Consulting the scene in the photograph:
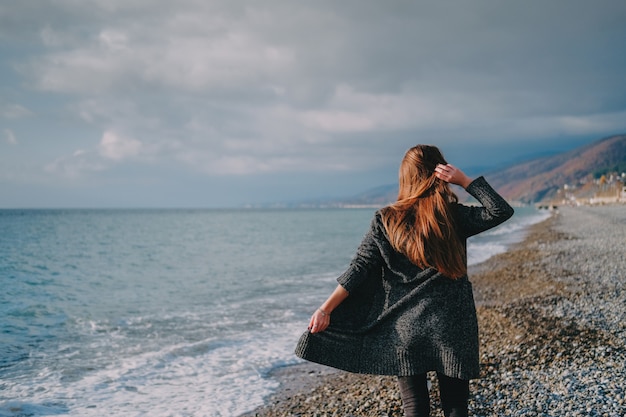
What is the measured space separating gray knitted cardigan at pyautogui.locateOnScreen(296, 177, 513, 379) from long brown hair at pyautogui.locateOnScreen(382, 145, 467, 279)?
0.34ft

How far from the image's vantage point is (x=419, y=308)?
10.9 feet

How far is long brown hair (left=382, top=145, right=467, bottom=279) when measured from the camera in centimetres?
316

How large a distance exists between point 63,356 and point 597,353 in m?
10.4

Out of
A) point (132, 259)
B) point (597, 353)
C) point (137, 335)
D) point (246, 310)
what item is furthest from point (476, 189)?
point (132, 259)

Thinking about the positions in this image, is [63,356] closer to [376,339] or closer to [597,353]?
[376,339]

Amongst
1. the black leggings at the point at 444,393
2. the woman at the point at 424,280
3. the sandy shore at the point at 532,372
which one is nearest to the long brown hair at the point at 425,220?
the woman at the point at 424,280

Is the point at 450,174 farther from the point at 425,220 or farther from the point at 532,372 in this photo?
the point at 532,372

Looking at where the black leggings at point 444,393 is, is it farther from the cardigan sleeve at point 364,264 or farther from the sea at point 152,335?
the sea at point 152,335

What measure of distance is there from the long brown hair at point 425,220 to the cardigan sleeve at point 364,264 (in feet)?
0.58

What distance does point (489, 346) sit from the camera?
852 cm

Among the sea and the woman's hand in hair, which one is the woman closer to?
the woman's hand in hair

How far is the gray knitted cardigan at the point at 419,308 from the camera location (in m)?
3.30

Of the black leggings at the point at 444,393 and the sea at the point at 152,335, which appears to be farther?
the sea at the point at 152,335

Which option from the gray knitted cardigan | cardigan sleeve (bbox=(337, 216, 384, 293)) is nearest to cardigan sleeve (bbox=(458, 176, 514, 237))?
the gray knitted cardigan
